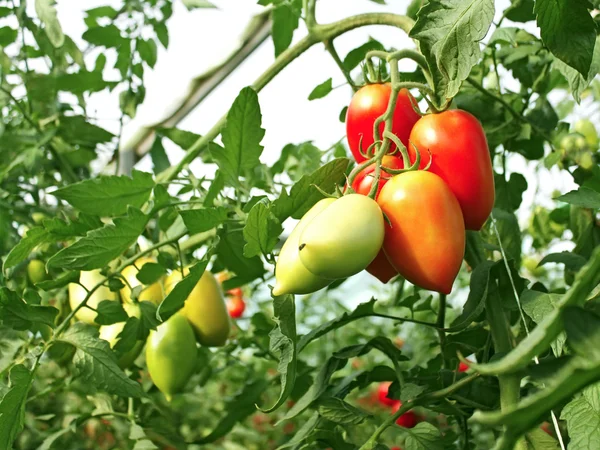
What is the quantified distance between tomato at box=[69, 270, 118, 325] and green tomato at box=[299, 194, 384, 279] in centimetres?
48

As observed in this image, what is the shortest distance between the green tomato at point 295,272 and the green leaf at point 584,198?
190 mm

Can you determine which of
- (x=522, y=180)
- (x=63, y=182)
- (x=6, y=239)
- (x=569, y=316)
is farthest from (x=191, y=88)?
(x=569, y=316)

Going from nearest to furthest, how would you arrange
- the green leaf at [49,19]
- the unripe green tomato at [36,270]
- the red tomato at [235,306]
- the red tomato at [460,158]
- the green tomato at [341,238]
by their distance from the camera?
the green tomato at [341,238], the red tomato at [460,158], the green leaf at [49,19], the unripe green tomato at [36,270], the red tomato at [235,306]

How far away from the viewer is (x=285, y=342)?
562 millimetres

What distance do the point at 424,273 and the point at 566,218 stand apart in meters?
0.51

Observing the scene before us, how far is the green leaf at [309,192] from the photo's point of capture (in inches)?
23.4

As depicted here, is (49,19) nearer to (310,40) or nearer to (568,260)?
(310,40)

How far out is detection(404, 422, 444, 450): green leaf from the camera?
2.01ft

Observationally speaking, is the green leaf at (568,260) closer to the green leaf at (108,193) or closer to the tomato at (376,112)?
the tomato at (376,112)

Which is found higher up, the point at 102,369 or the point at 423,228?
the point at 423,228

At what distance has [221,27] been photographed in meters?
2.13

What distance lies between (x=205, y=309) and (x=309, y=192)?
0.32 meters

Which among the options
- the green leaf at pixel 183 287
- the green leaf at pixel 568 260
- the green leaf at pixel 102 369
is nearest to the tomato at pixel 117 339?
the green leaf at pixel 102 369

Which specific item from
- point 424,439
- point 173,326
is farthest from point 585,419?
point 173,326
